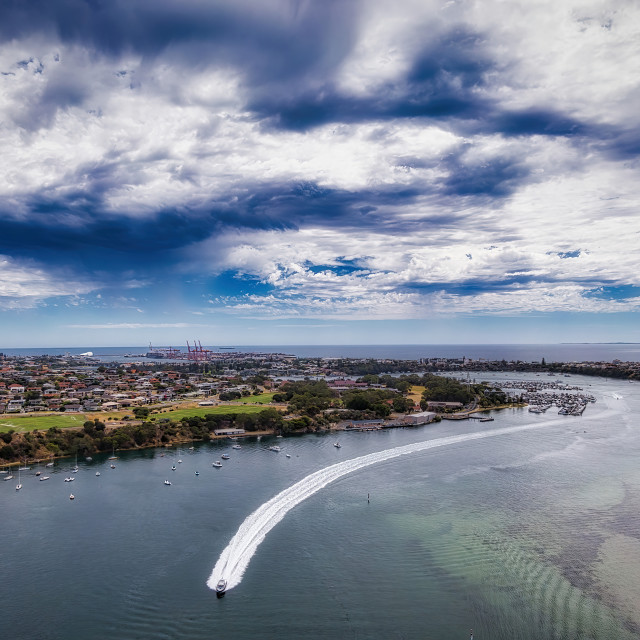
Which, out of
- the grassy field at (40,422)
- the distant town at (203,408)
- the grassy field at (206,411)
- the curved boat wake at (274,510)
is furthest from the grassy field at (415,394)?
the grassy field at (40,422)

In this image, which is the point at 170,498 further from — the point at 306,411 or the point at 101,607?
the point at 306,411

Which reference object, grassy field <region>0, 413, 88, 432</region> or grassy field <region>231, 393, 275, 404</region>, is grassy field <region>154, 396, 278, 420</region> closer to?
grassy field <region>231, 393, 275, 404</region>

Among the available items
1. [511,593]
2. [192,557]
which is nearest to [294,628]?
[192,557]

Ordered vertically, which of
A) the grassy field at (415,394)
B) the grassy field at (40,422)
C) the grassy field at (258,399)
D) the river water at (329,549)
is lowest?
the river water at (329,549)

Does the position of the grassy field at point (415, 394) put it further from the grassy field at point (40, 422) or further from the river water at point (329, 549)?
the grassy field at point (40, 422)

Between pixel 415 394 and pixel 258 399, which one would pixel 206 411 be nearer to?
pixel 258 399

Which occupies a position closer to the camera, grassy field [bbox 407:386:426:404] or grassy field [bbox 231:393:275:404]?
grassy field [bbox 231:393:275:404]

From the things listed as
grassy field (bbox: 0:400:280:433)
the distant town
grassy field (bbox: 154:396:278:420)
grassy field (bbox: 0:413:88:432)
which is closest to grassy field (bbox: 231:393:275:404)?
the distant town
